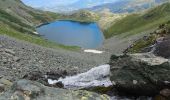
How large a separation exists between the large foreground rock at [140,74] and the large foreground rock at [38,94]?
35.9ft

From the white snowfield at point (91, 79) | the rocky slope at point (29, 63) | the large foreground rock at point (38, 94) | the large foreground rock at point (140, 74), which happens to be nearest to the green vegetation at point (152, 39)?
the rocky slope at point (29, 63)

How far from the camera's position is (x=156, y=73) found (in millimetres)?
29438

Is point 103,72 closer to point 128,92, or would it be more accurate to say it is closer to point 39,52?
point 128,92

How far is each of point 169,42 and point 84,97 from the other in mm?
20364

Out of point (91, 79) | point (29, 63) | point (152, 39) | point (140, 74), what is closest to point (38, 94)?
point (140, 74)

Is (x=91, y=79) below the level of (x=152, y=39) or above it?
below

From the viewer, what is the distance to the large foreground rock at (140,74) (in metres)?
29.3

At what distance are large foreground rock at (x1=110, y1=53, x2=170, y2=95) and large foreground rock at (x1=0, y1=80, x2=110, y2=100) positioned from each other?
35.9 feet

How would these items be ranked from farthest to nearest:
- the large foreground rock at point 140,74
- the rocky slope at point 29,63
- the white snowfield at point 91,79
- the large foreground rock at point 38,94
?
the rocky slope at point 29,63 → the white snowfield at point 91,79 → the large foreground rock at point 140,74 → the large foreground rock at point 38,94

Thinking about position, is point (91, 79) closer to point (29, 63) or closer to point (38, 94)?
point (29, 63)

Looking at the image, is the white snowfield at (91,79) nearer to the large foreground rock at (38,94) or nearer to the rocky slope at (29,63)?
the rocky slope at (29,63)

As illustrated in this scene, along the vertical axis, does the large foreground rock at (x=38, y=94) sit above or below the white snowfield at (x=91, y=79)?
above

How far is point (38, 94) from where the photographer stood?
17.8 m

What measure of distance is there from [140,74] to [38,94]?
14.4 meters
